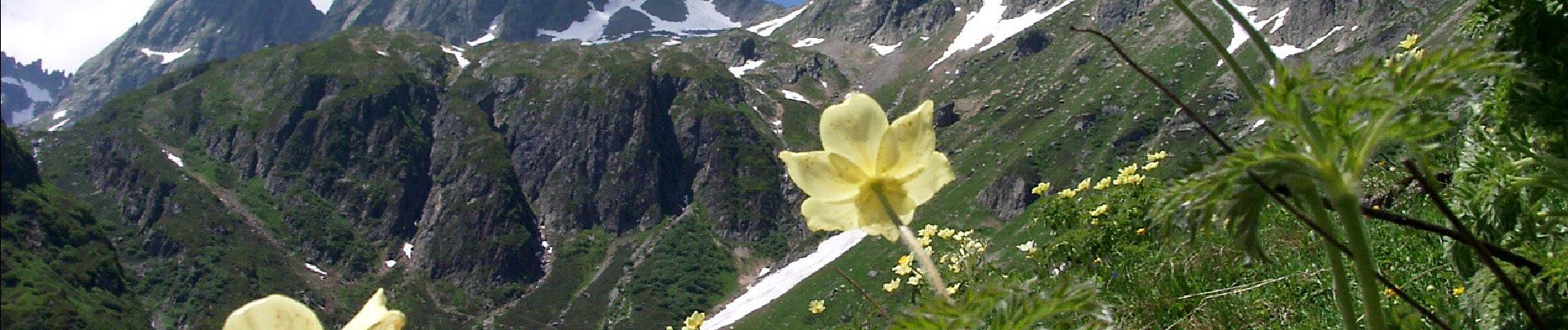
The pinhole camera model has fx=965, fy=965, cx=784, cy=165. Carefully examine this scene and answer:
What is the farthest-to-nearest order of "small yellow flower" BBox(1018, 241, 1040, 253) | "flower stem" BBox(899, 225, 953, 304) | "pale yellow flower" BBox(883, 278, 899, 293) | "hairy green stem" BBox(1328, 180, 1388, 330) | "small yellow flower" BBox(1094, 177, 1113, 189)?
"small yellow flower" BBox(1094, 177, 1113, 189) < "pale yellow flower" BBox(883, 278, 899, 293) < "small yellow flower" BBox(1018, 241, 1040, 253) < "flower stem" BBox(899, 225, 953, 304) < "hairy green stem" BBox(1328, 180, 1388, 330)

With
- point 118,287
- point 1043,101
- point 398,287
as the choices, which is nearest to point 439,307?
point 398,287

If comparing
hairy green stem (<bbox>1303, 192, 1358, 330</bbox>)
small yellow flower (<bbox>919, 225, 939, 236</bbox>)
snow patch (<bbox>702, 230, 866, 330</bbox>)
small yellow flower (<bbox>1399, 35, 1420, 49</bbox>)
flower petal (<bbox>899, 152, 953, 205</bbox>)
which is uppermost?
small yellow flower (<bbox>1399, 35, 1420, 49</bbox>)

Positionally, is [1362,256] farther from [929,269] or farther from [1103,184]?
[1103,184]

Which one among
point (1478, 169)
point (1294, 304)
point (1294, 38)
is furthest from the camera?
point (1294, 38)

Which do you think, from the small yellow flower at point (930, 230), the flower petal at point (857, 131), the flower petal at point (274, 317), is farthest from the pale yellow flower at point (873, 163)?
the small yellow flower at point (930, 230)

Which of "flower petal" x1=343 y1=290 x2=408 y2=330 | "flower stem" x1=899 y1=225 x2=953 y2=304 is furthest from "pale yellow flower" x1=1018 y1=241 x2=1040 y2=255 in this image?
"flower petal" x1=343 y1=290 x2=408 y2=330

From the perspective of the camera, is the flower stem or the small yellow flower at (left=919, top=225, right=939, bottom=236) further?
the small yellow flower at (left=919, top=225, right=939, bottom=236)

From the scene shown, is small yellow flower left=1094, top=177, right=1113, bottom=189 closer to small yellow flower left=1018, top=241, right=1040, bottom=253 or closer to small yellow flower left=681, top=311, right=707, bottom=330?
small yellow flower left=1018, top=241, right=1040, bottom=253

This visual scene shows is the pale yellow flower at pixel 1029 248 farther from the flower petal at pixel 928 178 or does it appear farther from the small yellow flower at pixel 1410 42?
the flower petal at pixel 928 178

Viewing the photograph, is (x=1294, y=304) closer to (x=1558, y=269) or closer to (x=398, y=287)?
(x=1558, y=269)
